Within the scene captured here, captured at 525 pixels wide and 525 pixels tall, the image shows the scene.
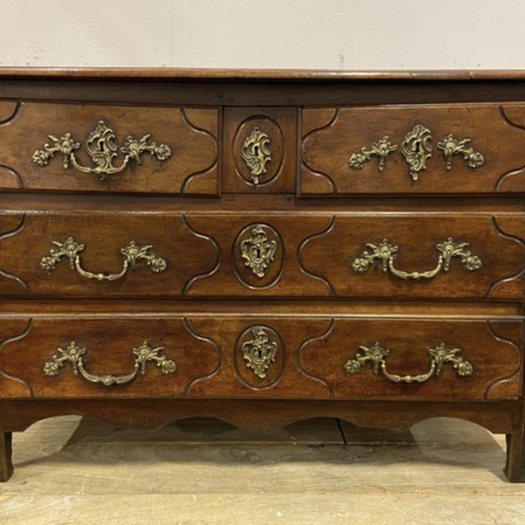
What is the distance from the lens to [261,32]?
1562 mm

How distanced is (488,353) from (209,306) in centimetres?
67

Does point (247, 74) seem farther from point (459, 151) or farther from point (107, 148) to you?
point (459, 151)

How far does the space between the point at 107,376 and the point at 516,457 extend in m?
1.03

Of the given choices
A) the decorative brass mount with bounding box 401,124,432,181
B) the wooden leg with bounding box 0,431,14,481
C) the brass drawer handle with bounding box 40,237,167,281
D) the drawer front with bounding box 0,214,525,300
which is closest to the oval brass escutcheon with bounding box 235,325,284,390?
the drawer front with bounding box 0,214,525,300

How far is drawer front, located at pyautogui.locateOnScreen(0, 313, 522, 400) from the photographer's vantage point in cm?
107

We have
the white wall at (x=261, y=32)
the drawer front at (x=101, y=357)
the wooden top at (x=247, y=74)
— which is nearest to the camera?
the wooden top at (x=247, y=74)

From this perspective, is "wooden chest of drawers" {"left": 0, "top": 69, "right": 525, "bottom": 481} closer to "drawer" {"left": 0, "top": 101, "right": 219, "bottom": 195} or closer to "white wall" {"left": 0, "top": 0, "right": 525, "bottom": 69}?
"drawer" {"left": 0, "top": 101, "right": 219, "bottom": 195}

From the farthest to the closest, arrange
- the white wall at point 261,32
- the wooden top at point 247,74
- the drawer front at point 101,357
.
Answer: the white wall at point 261,32 → the drawer front at point 101,357 → the wooden top at point 247,74

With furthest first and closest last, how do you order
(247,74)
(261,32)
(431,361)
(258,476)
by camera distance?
1. (261,32)
2. (258,476)
3. (431,361)
4. (247,74)

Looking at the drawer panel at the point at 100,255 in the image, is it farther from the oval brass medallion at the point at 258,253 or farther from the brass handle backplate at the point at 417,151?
the brass handle backplate at the point at 417,151

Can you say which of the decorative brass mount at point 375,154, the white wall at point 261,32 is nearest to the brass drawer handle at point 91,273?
the decorative brass mount at point 375,154

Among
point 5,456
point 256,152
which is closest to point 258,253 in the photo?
point 256,152

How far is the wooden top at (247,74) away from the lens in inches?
37.8

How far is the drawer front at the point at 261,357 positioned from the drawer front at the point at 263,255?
0.08 m
